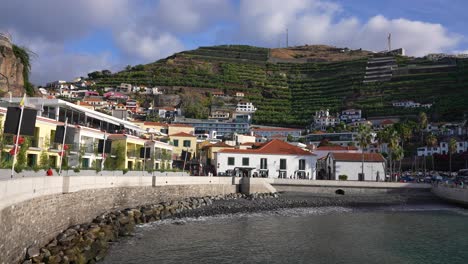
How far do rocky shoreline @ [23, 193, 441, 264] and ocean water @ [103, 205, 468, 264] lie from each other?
102cm

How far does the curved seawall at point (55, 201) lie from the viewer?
1415cm

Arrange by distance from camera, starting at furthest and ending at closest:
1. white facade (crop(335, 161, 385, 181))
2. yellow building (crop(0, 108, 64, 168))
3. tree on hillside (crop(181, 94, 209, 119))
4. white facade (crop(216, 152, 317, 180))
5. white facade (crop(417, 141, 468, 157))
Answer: tree on hillside (crop(181, 94, 209, 119))
white facade (crop(417, 141, 468, 157))
white facade (crop(335, 161, 385, 181))
white facade (crop(216, 152, 317, 180))
yellow building (crop(0, 108, 64, 168))

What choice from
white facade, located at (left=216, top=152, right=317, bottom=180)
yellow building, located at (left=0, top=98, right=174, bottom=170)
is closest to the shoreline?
yellow building, located at (left=0, top=98, right=174, bottom=170)

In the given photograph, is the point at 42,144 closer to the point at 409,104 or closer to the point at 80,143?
the point at 80,143

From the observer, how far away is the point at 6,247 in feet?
44.8

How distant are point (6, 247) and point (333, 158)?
60880mm

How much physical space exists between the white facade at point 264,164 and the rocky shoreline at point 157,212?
1172 cm

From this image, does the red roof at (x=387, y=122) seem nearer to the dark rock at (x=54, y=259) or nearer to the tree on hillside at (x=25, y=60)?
the tree on hillside at (x=25, y=60)

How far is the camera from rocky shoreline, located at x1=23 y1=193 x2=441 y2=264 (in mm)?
18102

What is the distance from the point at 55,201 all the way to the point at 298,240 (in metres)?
15.0

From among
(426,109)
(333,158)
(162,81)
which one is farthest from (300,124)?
(333,158)

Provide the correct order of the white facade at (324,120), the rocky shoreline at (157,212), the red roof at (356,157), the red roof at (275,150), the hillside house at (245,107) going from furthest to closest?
the hillside house at (245,107) → the white facade at (324,120) → the red roof at (356,157) → the red roof at (275,150) → the rocky shoreline at (157,212)

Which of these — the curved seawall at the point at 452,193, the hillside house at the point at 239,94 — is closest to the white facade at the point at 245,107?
the hillside house at the point at 239,94

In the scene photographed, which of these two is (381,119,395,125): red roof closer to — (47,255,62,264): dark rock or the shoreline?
the shoreline
